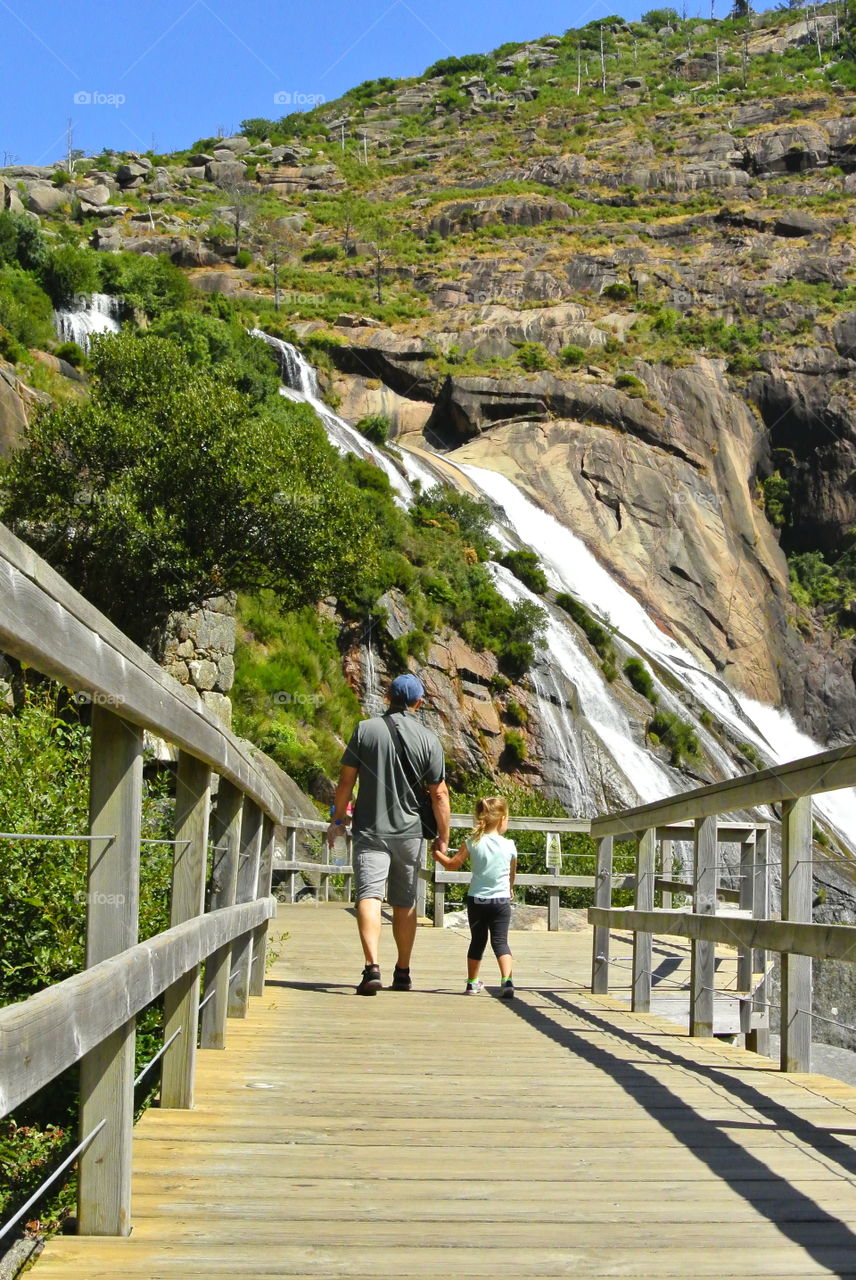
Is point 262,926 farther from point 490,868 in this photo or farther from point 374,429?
point 374,429

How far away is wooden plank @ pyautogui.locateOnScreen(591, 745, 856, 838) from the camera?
480 centimetres

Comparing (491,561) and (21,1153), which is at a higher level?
(491,561)

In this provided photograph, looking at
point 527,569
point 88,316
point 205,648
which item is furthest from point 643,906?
point 88,316

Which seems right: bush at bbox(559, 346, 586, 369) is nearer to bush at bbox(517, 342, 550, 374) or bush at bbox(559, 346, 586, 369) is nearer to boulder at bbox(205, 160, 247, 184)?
bush at bbox(517, 342, 550, 374)

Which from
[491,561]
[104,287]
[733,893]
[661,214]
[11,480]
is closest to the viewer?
[733,893]

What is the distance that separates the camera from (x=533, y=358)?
63.5 metres

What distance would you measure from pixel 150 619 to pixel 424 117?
382 feet

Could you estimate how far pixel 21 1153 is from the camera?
19.6 ft

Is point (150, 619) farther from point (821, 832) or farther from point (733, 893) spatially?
point (821, 832)

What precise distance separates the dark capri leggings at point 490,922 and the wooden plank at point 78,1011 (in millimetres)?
4796

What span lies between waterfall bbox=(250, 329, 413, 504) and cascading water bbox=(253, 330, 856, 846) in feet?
0.23

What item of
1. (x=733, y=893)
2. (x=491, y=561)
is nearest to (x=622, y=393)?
(x=491, y=561)

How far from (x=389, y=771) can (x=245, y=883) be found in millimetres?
1658
